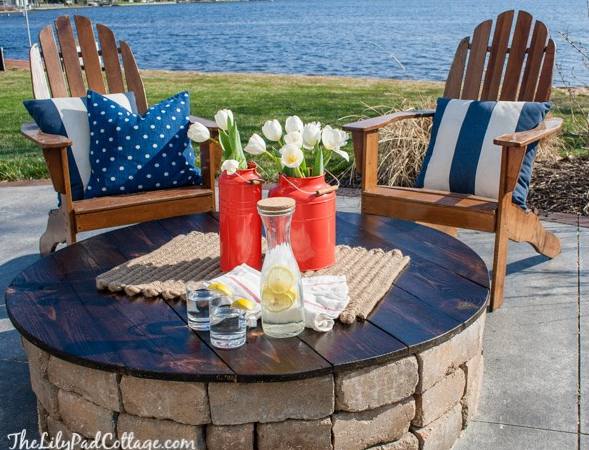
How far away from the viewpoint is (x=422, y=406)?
1.81 metres

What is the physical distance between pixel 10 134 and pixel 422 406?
5.49 meters

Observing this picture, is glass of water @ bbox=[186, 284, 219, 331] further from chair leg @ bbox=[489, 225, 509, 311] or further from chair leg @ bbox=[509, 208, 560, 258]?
chair leg @ bbox=[509, 208, 560, 258]

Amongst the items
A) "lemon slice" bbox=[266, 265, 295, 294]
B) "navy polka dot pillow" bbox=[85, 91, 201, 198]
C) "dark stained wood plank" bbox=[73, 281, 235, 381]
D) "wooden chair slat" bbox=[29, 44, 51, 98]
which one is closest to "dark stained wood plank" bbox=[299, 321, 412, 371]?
"lemon slice" bbox=[266, 265, 295, 294]

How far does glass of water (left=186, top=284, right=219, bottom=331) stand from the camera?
1.75 metres

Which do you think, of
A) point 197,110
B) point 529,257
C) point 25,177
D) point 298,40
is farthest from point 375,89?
point 298,40

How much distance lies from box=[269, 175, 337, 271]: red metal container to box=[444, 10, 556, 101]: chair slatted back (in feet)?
5.42

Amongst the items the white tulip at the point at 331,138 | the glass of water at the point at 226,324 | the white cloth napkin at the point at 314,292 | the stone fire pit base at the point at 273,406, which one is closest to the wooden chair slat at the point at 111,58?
the white tulip at the point at 331,138

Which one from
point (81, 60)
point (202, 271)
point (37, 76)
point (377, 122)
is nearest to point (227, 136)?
point (202, 271)

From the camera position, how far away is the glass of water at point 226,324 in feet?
5.50

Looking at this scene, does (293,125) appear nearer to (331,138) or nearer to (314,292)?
(331,138)

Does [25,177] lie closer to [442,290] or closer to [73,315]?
[73,315]

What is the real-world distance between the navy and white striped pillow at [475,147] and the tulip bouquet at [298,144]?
118 centimetres

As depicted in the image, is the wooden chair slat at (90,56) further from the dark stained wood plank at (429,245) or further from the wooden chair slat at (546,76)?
the wooden chair slat at (546,76)

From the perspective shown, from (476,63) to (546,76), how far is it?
0.42 m
